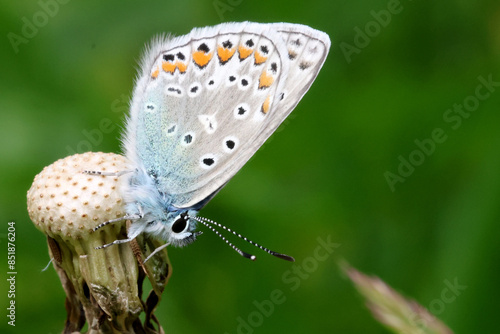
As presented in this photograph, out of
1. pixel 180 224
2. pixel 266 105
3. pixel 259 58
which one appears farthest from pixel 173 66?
pixel 180 224

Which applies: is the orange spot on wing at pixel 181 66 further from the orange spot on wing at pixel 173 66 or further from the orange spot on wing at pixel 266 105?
the orange spot on wing at pixel 266 105

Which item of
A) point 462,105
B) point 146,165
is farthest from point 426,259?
point 146,165

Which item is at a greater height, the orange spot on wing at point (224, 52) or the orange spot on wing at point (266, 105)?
the orange spot on wing at point (224, 52)

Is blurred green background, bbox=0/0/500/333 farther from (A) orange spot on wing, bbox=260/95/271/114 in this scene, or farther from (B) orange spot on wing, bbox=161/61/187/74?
(A) orange spot on wing, bbox=260/95/271/114

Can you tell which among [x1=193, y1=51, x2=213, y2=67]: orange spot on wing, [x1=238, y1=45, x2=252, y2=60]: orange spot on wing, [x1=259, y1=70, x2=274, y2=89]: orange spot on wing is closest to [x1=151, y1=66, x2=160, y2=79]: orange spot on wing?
[x1=193, y1=51, x2=213, y2=67]: orange spot on wing

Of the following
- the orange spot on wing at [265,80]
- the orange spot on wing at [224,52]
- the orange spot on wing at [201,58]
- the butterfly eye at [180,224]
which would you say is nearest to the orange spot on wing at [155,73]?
the orange spot on wing at [201,58]

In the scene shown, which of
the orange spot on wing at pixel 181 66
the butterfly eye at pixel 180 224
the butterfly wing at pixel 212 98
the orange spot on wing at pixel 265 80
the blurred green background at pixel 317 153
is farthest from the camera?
the blurred green background at pixel 317 153
